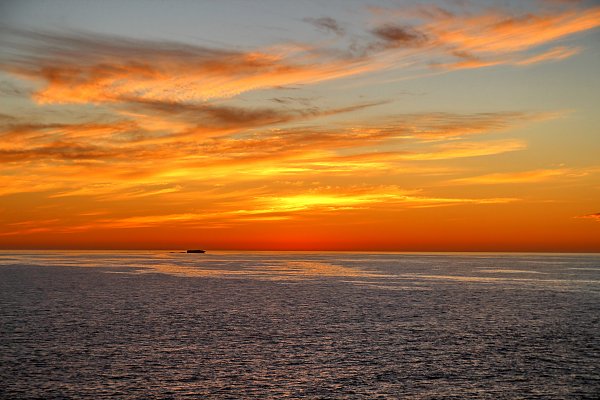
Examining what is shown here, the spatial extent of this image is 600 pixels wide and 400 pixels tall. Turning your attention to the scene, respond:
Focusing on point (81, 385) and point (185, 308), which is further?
point (185, 308)

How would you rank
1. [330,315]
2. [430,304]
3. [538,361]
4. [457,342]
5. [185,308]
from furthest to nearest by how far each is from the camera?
[430,304] < [185,308] < [330,315] < [457,342] < [538,361]

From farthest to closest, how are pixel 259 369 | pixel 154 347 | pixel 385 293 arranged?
pixel 385 293 < pixel 154 347 < pixel 259 369

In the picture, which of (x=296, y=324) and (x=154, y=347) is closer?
(x=154, y=347)

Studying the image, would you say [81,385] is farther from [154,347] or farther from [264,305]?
[264,305]

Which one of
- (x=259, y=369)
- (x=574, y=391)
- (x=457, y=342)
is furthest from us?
(x=457, y=342)

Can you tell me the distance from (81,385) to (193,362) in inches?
323

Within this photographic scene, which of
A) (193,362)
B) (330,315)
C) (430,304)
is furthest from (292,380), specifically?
(430,304)

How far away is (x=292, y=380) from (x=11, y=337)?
27.1m

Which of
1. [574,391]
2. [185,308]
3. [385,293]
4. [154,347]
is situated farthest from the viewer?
[385,293]

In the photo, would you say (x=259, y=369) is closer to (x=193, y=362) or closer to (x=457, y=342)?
(x=193, y=362)

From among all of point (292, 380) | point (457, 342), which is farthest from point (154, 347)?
point (457, 342)

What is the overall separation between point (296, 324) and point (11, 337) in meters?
25.5

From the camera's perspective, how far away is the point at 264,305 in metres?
79.0

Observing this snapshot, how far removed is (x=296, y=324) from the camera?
5944cm
